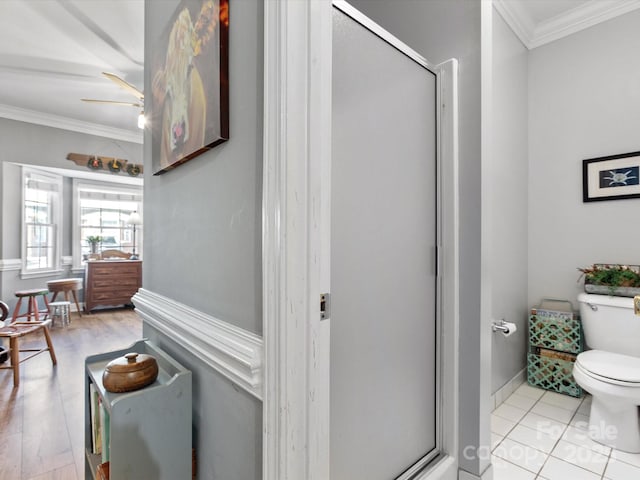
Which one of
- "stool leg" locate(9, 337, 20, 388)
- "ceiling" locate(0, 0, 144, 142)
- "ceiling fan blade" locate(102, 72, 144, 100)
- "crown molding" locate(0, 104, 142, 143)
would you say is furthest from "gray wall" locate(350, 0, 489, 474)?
"crown molding" locate(0, 104, 142, 143)

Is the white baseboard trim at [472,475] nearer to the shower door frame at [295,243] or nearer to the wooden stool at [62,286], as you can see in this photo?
the shower door frame at [295,243]

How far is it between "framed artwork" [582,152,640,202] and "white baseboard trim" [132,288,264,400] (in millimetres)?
2753

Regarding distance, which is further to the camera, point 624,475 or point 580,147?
point 580,147

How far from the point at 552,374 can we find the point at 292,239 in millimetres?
2649

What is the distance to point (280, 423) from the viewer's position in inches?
28.2

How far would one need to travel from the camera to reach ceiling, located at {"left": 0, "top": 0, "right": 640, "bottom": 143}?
2344mm

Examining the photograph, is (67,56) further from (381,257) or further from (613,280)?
(613,280)

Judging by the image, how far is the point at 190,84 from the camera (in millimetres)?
1107

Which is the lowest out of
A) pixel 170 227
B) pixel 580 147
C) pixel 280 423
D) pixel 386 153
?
pixel 280 423

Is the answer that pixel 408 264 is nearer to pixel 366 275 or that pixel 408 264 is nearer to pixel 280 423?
pixel 366 275

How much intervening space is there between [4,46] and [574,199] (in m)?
4.87

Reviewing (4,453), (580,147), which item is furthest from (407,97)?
(4,453)

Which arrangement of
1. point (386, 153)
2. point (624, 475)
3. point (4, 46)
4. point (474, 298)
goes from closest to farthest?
point (386, 153), point (474, 298), point (624, 475), point (4, 46)

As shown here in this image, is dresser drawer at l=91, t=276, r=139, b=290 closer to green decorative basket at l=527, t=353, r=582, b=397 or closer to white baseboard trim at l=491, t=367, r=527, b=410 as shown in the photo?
white baseboard trim at l=491, t=367, r=527, b=410
